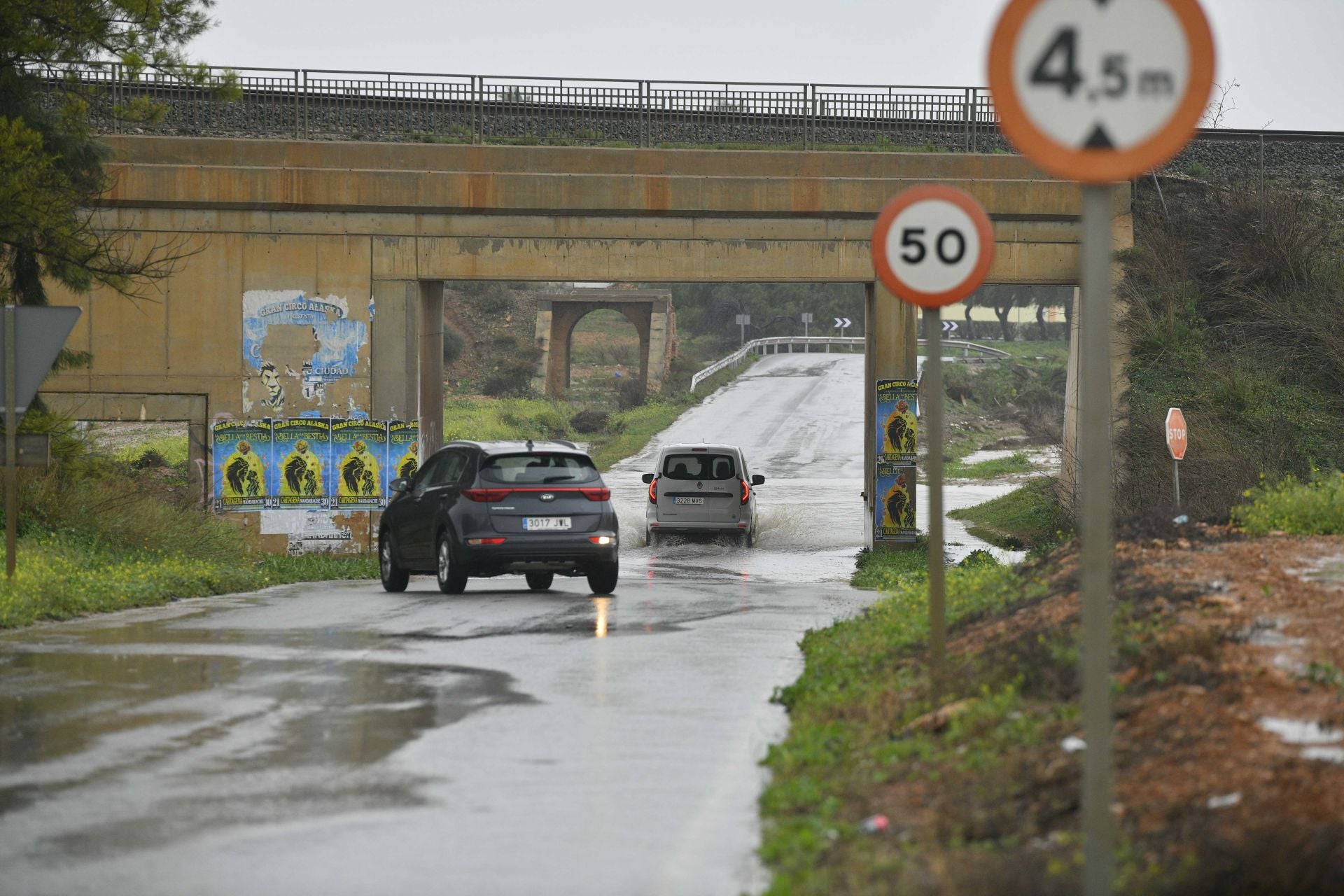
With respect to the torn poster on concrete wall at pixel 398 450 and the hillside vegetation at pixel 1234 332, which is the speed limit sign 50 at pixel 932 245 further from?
the torn poster on concrete wall at pixel 398 450

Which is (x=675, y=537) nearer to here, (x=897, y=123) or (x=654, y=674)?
(x=897, y=123)

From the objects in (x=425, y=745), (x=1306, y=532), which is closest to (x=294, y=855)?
(x=425, y=745)

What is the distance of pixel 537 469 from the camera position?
57.0ft

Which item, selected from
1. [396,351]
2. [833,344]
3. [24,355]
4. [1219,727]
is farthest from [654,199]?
[833,344]

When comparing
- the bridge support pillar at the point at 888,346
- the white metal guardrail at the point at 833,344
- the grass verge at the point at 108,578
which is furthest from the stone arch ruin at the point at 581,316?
the grass verge at the point at 108,578

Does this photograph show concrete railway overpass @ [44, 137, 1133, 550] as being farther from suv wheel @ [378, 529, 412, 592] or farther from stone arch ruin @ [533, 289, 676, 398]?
stone arch ruin @ [533, 289, 676, 398]

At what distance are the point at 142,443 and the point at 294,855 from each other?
46.7m

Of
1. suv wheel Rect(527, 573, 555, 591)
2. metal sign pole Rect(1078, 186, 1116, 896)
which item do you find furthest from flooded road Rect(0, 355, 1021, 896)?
suv wheel Rect(527, 573, 555, 591)

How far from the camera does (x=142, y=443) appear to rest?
5034 cm

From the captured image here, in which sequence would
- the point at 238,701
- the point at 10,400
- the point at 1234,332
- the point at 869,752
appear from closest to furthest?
1. the point at 869,752
2. the point at 238,701
3. the point at 10,400
4. the point at 1234,332

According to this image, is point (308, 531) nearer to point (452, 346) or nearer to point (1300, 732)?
point (1300, 732)

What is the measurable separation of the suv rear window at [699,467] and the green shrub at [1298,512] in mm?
15766

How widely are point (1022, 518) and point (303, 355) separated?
1478cm

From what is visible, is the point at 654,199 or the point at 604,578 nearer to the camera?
the point at 604,578
